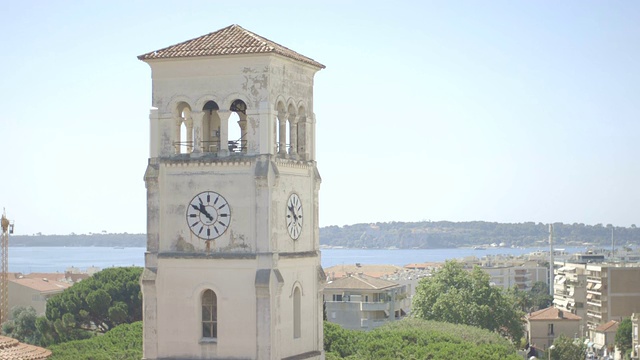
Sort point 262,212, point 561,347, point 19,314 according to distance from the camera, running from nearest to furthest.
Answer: point 262,212
point 561,347
point 19,314

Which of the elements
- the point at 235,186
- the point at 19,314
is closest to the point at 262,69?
the point at 235,186

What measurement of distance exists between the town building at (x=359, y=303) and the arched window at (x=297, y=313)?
80.4m

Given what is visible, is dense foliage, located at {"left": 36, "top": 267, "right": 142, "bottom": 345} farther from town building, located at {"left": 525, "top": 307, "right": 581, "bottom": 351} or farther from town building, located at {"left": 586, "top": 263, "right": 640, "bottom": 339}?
town building, located at {"left": 586, "top": 263, "right": 640, "bottom": 339}

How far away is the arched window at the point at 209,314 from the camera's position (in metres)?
40.3

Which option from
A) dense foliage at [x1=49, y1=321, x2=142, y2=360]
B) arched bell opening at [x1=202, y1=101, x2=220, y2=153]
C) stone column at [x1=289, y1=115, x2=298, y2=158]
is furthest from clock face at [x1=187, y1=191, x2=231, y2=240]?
dense foliage at [x1=49, y1=321, x2=142, y2=360]

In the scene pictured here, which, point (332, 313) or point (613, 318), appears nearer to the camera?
point (332, 313)

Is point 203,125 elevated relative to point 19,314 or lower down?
elevated

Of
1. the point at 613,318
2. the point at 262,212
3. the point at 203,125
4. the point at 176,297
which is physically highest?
the point at 203,125

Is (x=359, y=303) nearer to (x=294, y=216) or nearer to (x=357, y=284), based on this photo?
(x=357, y=284)

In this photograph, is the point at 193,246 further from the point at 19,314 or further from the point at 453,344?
the point at 19,314

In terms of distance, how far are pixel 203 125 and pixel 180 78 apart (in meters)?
1.80

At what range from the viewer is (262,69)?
39.8 metres

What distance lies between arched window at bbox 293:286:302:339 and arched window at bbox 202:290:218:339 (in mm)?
2811

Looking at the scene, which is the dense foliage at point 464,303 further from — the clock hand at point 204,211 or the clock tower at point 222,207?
the clock hand at point 204,211
